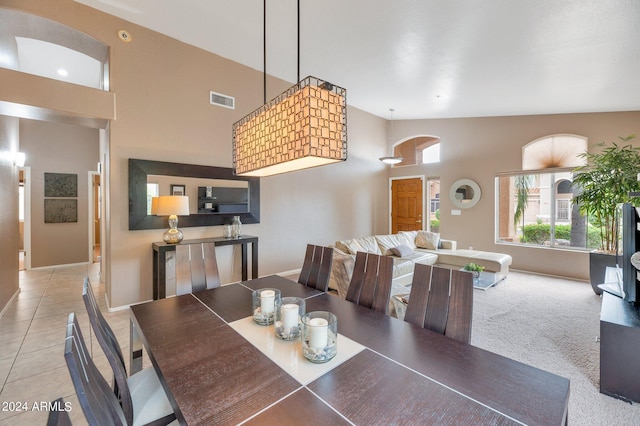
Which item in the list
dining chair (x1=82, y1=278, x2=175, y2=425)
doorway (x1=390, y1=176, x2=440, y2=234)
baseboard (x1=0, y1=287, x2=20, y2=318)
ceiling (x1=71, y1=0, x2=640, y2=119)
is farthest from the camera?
doorway (x1=390, y1=176, x2=440, y2=234)

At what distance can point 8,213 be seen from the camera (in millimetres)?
4051

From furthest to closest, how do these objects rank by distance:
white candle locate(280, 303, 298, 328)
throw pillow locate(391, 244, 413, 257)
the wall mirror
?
1. the wall mirror
2. throw pillow locate(391, 244, 413, 257)
3. white candle locate(280, 303, 298, 328)

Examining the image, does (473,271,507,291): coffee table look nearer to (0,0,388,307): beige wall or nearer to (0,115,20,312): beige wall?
(0,0,388,307): beige wall

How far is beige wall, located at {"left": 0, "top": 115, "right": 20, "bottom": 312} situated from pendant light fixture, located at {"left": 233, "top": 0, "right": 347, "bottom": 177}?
4.10 m

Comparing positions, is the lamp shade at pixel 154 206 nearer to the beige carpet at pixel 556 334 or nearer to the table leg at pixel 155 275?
the table leg at pixel 155 275

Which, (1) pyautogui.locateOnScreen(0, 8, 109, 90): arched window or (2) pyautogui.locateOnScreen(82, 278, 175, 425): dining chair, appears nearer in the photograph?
(2) pyautogui.locateOnScreen(82, 278, 175, 425): dining chair

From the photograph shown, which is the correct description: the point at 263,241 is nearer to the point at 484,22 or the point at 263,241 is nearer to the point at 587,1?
the point at 484,22

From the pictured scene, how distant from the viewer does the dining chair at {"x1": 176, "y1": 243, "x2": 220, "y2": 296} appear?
249 centimetres

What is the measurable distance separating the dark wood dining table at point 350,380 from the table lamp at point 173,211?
230 centimetres

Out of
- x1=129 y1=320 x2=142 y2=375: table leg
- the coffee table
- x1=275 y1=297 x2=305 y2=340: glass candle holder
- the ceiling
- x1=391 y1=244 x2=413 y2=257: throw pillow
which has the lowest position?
the coffee table

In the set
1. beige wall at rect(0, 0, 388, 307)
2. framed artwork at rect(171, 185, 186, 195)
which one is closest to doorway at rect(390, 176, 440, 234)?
beige wall at rect(0, 0, 388, 307)

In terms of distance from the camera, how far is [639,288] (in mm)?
2471

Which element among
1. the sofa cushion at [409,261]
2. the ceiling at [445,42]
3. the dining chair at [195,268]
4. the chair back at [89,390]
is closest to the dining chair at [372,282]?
the dining chair at [195,268]

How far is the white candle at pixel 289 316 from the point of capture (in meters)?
1.48
